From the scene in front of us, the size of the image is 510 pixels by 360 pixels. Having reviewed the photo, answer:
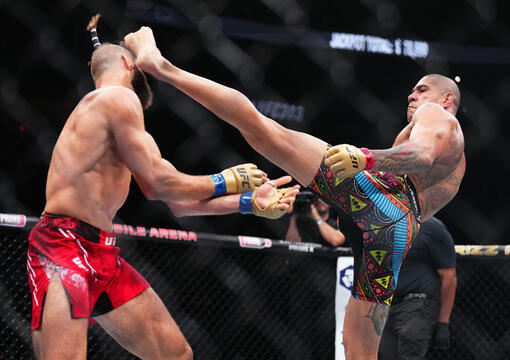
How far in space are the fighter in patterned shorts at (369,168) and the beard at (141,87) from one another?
0.27 ft

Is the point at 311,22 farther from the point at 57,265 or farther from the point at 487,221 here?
the point at 57,265

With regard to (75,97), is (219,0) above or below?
above

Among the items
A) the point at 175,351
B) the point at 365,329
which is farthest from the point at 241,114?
the point at 365,329

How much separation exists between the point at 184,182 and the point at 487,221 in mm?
3612

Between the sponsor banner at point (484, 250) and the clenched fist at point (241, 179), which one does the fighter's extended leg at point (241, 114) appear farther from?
the sponsor banner at point (484, 250)

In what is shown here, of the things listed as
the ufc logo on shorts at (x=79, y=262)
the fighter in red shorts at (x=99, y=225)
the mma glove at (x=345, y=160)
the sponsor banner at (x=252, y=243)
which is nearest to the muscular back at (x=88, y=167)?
the fighter in red shorts at (x=99, y=225)

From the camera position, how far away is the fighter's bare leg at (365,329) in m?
2.12

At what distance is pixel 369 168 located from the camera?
1.84 metres

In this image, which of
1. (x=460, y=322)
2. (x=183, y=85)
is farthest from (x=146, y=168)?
(x=460, y=322)

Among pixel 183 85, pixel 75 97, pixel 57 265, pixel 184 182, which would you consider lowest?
pixel 57 265

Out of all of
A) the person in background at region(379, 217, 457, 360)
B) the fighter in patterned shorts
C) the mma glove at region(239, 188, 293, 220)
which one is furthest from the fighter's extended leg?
the person in background at region(379, 217, 457, 360)

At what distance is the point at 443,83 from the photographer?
7.70 feet

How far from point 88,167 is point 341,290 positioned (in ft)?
5.14

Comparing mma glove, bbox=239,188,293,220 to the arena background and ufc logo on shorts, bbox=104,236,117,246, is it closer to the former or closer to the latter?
ufc logo on shorts, bbox=104,236,117,246
